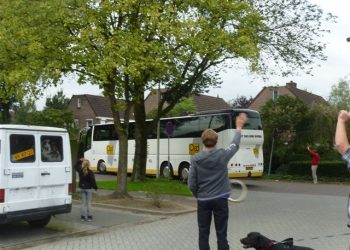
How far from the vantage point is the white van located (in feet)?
31.4

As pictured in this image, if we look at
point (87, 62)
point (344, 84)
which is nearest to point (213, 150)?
point (87, 62)

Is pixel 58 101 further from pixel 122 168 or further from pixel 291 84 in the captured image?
pixel 122 168

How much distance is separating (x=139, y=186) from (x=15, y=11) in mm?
8921

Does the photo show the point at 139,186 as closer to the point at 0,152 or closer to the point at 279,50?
the point at 279,50

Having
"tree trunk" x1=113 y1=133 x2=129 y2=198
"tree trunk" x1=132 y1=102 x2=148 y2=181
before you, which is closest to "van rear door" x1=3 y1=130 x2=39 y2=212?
"tree trunk" x1=113 y1=133 x2=129 y2=198

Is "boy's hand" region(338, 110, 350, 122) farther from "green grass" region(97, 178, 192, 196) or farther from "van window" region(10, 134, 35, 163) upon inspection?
"green grass" region(97, 178, 192, 196)

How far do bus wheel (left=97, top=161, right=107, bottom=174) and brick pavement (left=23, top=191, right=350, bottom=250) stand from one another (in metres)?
18.5

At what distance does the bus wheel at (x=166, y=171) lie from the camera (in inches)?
1101

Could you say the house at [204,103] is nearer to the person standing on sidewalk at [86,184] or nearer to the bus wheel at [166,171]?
the bus wheel at [166,171]

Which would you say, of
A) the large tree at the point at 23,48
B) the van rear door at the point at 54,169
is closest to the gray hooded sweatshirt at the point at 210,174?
the van rear door at the point at 54,169

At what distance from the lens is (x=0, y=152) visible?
9.57 meters

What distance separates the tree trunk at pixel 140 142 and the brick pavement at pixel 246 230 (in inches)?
284

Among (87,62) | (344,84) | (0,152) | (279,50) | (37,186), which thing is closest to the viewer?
(0,152)

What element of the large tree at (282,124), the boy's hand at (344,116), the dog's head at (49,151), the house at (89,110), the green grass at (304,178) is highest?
the house at (89,110)
